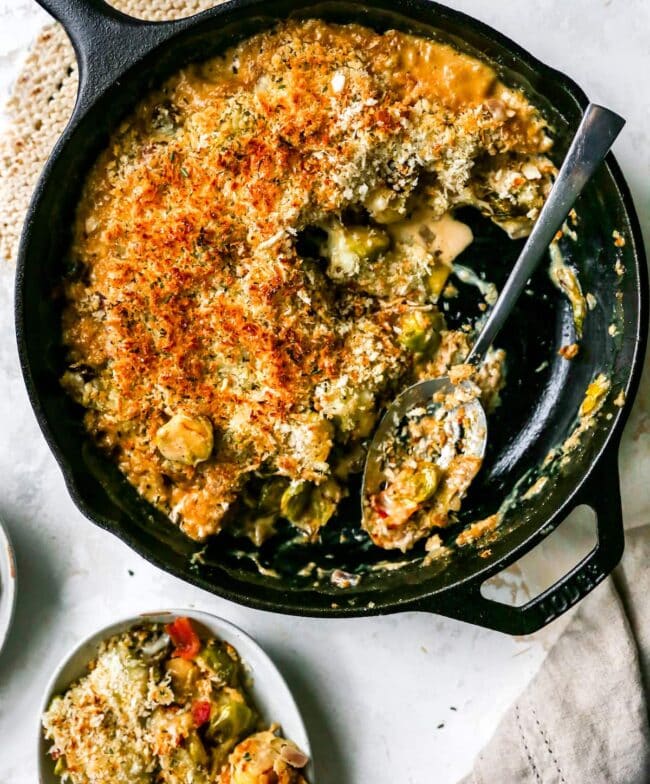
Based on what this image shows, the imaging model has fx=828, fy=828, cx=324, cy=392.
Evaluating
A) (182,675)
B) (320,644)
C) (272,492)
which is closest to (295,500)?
(272,492)

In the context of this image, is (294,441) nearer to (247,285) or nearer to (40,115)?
(247,285)

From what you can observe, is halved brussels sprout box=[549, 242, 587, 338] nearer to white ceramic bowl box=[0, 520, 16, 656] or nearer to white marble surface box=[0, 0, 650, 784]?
white marble surface box=[0, 0, 650, 784]

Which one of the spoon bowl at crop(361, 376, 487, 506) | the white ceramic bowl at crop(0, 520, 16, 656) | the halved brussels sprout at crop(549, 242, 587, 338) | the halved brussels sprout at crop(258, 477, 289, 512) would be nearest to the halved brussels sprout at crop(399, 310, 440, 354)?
the spoon bowl at crop(361, 376, 487, 506)

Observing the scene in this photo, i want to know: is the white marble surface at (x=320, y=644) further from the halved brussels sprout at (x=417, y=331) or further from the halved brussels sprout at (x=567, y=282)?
the halved brussels sprout at (x=417, y=331)

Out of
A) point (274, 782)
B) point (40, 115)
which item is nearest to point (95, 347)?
point (40, 115)

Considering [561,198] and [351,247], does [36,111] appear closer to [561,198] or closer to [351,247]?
[351,247]
